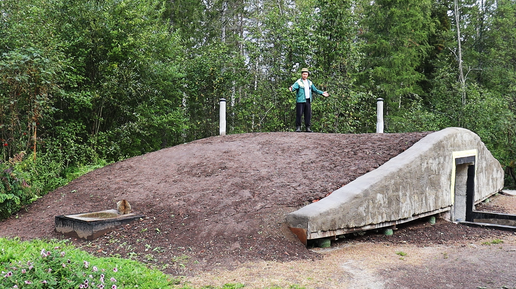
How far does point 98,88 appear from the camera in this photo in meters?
12.0

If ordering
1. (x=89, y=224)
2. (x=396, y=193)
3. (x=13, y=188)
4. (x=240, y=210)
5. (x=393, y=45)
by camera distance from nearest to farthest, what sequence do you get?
(x=89, y=224)
(x=240, y=210)
(x=396, y=193)
(x=13, y=188)
(x=393, y=45)

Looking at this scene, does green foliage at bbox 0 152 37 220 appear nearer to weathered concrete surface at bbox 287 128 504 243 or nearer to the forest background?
the forest background

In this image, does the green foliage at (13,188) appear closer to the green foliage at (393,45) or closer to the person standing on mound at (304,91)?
the person standing on mound at (304,91)

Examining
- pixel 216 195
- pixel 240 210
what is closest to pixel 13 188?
pixel 216 195

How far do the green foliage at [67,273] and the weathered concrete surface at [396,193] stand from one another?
2.20 metres

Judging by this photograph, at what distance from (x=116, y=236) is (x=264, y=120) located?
901cm

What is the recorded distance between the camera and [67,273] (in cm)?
360

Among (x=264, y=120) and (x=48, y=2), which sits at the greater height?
(x=48, y=2)

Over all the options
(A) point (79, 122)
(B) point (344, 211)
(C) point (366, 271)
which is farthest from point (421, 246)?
(A) point (79, 122)

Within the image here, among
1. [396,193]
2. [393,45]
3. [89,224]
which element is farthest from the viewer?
[393,45]

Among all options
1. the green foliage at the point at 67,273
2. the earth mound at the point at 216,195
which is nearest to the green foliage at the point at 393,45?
the earth mound at the point at 216,195

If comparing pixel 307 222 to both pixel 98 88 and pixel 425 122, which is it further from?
pixel 425 122

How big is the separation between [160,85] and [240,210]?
8.73 metres

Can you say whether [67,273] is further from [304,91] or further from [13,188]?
[304,91]
